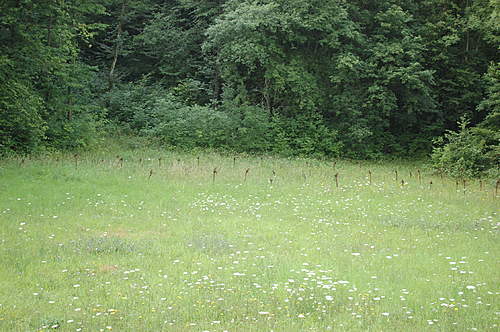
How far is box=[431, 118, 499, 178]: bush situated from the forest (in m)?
0.11

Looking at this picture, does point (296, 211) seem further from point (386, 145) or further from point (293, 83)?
point (386, 145)

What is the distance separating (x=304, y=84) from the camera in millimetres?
26953

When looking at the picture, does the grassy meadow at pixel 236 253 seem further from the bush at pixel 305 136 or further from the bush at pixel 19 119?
the bush at pixel 305 136

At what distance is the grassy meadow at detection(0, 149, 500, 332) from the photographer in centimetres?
627

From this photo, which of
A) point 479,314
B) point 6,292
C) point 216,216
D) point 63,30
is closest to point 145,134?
point 63,30

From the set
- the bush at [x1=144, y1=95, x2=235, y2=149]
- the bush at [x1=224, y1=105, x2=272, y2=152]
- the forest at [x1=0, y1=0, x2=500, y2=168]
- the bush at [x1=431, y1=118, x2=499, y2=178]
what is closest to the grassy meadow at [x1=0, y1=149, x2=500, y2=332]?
the bush at [x1=431, y1=118, x2=499, y2=178]

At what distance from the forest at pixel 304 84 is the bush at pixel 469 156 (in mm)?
107

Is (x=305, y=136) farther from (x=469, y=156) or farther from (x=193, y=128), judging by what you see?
(x=469, y=156)

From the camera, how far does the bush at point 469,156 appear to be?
2109 centimetres

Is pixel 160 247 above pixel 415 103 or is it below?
below

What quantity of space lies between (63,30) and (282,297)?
18.2 meters

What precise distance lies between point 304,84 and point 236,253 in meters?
19.0

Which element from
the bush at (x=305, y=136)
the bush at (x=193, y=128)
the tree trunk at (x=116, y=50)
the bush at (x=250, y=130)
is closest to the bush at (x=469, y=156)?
the bush at (x=305, y=136)

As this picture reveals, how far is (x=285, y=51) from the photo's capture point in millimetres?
28203
